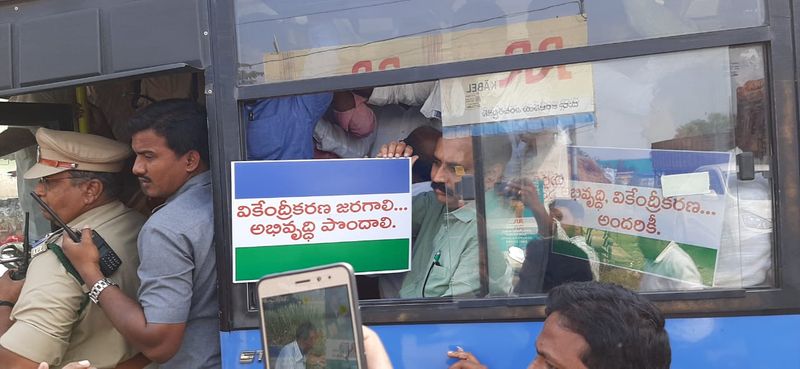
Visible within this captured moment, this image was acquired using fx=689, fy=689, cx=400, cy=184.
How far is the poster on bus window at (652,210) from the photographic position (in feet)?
6.57

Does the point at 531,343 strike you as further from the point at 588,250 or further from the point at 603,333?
the point at 603,333

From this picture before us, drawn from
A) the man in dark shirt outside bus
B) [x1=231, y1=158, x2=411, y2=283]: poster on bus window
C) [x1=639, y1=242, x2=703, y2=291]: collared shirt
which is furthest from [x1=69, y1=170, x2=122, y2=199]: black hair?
[x1=639, y1=242, x2=703, y2=291]: collared shirt

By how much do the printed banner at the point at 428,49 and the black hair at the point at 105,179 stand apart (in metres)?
0.92

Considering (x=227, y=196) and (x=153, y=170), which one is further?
(x=153, y=170)

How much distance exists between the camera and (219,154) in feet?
7.59

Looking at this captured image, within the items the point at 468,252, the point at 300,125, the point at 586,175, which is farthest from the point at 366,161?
the point at 586,175

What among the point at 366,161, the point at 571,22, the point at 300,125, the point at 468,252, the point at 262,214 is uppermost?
the point at 571,22

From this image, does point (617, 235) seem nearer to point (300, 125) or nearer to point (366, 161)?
point (366, 161)

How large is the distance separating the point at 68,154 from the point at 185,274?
777 millimetres

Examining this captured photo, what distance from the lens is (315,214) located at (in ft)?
7.50

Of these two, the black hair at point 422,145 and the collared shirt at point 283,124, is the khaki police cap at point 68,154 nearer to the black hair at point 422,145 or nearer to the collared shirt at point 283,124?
the collared shirt at point 283,124

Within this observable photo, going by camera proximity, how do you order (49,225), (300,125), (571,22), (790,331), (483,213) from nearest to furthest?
1. (790,331)
2. (571,22)
3. (483,213)
4. (300,125)
5. (49,225)

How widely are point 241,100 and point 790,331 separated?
5.89ft

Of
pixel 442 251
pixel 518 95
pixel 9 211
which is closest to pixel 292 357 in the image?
pixel 442 251
